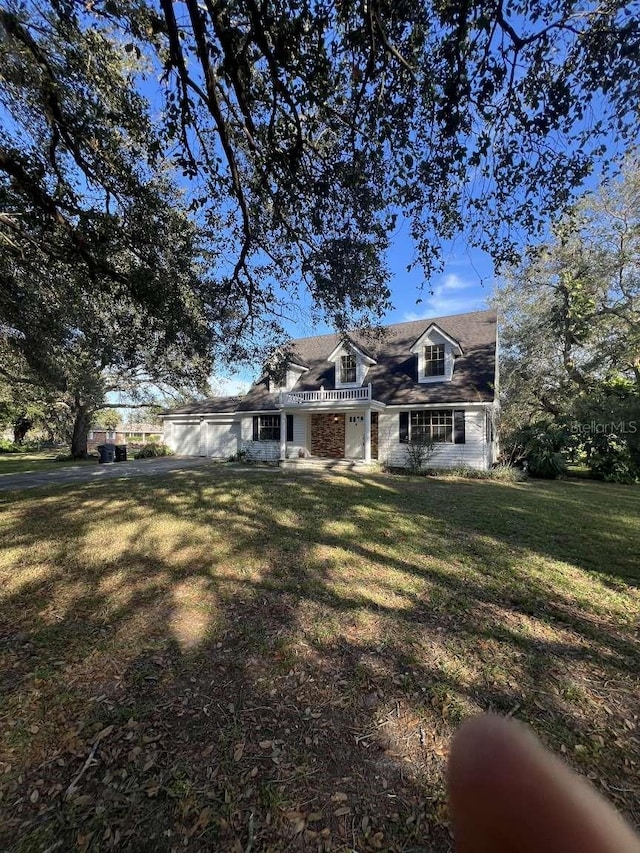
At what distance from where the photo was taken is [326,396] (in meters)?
18.3

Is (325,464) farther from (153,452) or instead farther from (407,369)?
(153,452)

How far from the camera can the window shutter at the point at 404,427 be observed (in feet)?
54.9

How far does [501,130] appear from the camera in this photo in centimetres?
428

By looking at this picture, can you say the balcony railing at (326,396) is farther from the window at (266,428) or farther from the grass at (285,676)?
the grass at (285,676)

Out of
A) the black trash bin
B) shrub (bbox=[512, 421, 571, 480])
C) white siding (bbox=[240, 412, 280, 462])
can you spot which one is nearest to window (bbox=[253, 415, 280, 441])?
white siding (bbox=[240, 412, 280, 462])

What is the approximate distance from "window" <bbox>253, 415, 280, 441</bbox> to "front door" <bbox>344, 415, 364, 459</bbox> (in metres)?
3.52

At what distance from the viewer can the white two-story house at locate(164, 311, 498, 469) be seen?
1584 centimetres

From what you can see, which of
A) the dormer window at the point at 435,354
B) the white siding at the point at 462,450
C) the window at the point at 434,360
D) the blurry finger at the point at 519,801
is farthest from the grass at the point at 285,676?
the window at the point at 434,360

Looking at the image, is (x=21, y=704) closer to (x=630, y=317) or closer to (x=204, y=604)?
(x=204, y=604)

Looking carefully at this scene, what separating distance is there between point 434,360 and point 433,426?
10.1ft

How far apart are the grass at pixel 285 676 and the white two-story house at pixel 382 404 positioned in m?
10.0

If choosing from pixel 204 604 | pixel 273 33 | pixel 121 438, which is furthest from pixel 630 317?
pixel 121 438

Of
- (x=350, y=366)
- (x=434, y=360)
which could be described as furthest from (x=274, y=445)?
(x=434, y=360)

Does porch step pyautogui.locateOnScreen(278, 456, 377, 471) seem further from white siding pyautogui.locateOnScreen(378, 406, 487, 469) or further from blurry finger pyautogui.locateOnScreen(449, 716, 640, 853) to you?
blurry finger pyautogui.locateOnScreen(449, 716, 640, 853)
